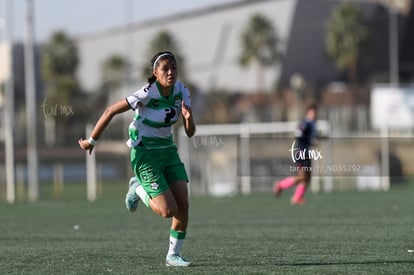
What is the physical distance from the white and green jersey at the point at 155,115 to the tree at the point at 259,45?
86.4m

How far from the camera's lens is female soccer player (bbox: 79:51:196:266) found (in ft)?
33.3

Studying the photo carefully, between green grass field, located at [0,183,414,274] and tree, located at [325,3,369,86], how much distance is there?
70948mm

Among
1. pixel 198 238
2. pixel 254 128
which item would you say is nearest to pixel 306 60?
pixel 254 128

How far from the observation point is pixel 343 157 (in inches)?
1405

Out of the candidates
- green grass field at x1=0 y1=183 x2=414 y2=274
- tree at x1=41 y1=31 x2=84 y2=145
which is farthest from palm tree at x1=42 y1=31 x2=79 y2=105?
green grass field at x1=0 y1=183 x2=414 y2=274

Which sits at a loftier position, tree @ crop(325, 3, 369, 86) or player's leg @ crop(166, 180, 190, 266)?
tree @ crop(325, 3, 369, 86)

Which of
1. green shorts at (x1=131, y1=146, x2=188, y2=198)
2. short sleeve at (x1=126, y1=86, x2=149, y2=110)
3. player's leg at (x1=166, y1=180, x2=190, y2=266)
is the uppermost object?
short sleeve at (x1=126, y1=86, x2=149, y2=110)

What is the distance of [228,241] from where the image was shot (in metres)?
13.3

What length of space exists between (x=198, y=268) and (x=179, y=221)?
615 millimetres

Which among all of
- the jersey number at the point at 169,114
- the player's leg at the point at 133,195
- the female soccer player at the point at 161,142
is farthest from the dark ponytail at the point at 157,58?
the player's leg at the point at 133,195

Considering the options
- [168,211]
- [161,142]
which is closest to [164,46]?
[161,142]

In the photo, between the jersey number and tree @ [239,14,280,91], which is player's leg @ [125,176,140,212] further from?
tree @ [239,14,280,91]

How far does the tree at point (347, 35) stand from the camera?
9206 cm

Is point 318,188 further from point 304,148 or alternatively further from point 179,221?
point 179,221
